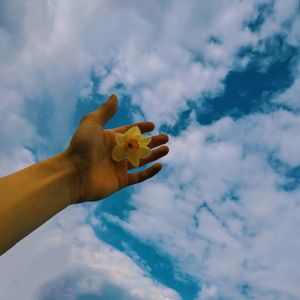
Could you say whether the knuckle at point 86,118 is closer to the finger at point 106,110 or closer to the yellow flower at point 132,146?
the finger at point 106,110

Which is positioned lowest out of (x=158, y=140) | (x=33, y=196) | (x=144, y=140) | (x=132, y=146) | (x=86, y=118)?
(x=33, y=196)

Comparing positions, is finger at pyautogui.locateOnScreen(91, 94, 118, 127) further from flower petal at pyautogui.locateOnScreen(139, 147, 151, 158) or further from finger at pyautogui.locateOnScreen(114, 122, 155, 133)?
flower petal at pyautogui.locateOnScreen(139, 147, 151, 158)

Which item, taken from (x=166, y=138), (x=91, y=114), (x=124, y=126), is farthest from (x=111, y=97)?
(x=166, y=138)

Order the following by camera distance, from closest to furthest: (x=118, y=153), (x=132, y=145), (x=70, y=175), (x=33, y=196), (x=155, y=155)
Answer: (x=33, y=196) → (x=70, y=175) → (x=118, y=153) → (x=132, y=145) → (x=155, y=155)

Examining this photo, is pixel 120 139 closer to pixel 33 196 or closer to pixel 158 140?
pixel 158 140

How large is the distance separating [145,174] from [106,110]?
1.57 m

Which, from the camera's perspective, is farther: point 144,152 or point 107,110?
point 144,152

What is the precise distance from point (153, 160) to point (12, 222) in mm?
3101

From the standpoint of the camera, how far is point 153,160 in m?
6.93

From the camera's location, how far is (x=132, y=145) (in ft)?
21.4

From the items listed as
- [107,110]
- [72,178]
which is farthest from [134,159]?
[72,178]

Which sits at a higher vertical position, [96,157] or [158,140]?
[158,140]

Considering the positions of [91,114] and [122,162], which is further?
[122,162]

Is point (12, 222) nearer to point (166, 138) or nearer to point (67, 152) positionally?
point (67, 152)
